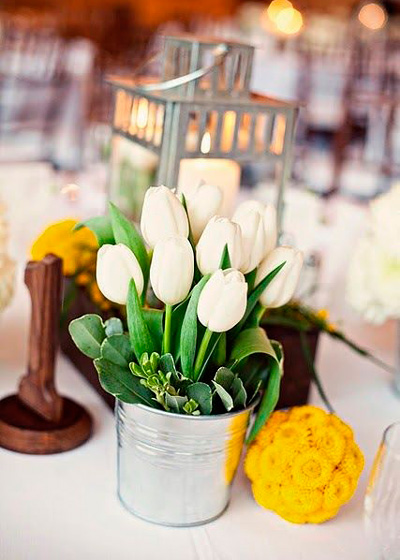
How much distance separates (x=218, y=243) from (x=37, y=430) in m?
Answer: 0.31

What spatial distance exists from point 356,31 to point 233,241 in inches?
212

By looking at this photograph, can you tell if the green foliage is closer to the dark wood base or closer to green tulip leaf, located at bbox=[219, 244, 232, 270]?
green tulip leaf, located at bbox=[219, 244, 232, 270]

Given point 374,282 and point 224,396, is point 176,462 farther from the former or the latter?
point 374,282

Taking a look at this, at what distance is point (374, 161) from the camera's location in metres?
3.89

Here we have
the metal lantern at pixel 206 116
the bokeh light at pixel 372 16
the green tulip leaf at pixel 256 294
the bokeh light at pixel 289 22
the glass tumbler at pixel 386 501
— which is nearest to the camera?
the glass tumbler at pixel 386 501

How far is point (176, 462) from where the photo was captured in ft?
2.38

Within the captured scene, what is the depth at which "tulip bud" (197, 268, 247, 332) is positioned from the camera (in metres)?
0.65

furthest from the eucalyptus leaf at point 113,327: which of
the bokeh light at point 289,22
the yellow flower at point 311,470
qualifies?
the bokeh light at point 289,22

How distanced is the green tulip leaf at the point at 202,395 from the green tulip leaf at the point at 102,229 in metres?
0.18

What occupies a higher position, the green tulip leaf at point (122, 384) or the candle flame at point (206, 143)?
the candle flame at point (206, 143)

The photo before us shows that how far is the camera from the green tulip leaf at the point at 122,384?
2.33 feet

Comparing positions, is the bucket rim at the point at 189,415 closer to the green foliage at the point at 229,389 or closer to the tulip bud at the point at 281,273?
the green foliage at the point at 229,389

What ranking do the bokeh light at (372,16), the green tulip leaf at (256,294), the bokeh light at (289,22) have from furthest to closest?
the bokeh light at (372,16) < the bokeh light at (289,22) < the green tulip leaf at (256,294)

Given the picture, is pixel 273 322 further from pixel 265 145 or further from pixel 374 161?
pixel 374 161
